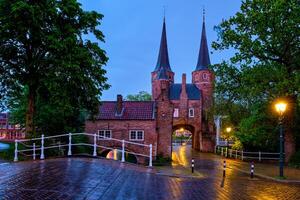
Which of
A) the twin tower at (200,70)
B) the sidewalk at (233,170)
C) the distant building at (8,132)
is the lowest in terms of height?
the sidewalk at (233,170)

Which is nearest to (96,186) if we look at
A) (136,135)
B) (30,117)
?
(30,117)

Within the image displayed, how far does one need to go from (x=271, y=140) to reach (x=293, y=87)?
852cm

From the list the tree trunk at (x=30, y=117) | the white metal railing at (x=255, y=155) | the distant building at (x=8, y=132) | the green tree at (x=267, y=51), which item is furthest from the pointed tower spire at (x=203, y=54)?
the tree trunk at (x=30, y=117)

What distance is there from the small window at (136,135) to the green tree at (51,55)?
636 inches

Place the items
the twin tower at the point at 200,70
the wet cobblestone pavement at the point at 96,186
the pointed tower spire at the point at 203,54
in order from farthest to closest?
the pointed tower spire at the point at 203,54 < the twin tower at the point at 200,70 < the wet cobblestone pavement at the point at 96,186

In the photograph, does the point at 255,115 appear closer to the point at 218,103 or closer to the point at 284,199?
the point at 218,103

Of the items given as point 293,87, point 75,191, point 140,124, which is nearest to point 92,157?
point 75,191

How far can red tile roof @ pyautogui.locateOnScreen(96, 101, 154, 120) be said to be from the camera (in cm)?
4092

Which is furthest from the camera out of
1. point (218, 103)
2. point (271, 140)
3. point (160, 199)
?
point (218, 103)

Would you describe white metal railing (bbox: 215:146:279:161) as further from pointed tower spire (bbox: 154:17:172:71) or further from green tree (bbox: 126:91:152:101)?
green tree (bbox: 126:91:152:101)

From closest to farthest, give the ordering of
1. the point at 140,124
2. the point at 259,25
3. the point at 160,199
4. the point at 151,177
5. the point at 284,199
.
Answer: the point at 160,199 → the point at 284,199 → the point at 151,177 → the point at 259,25 → the point at 140,124

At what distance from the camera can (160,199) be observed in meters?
9.81

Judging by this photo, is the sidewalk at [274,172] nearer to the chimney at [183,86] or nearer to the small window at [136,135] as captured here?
the small window at [136,135]

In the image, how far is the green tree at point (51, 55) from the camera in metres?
21.1
